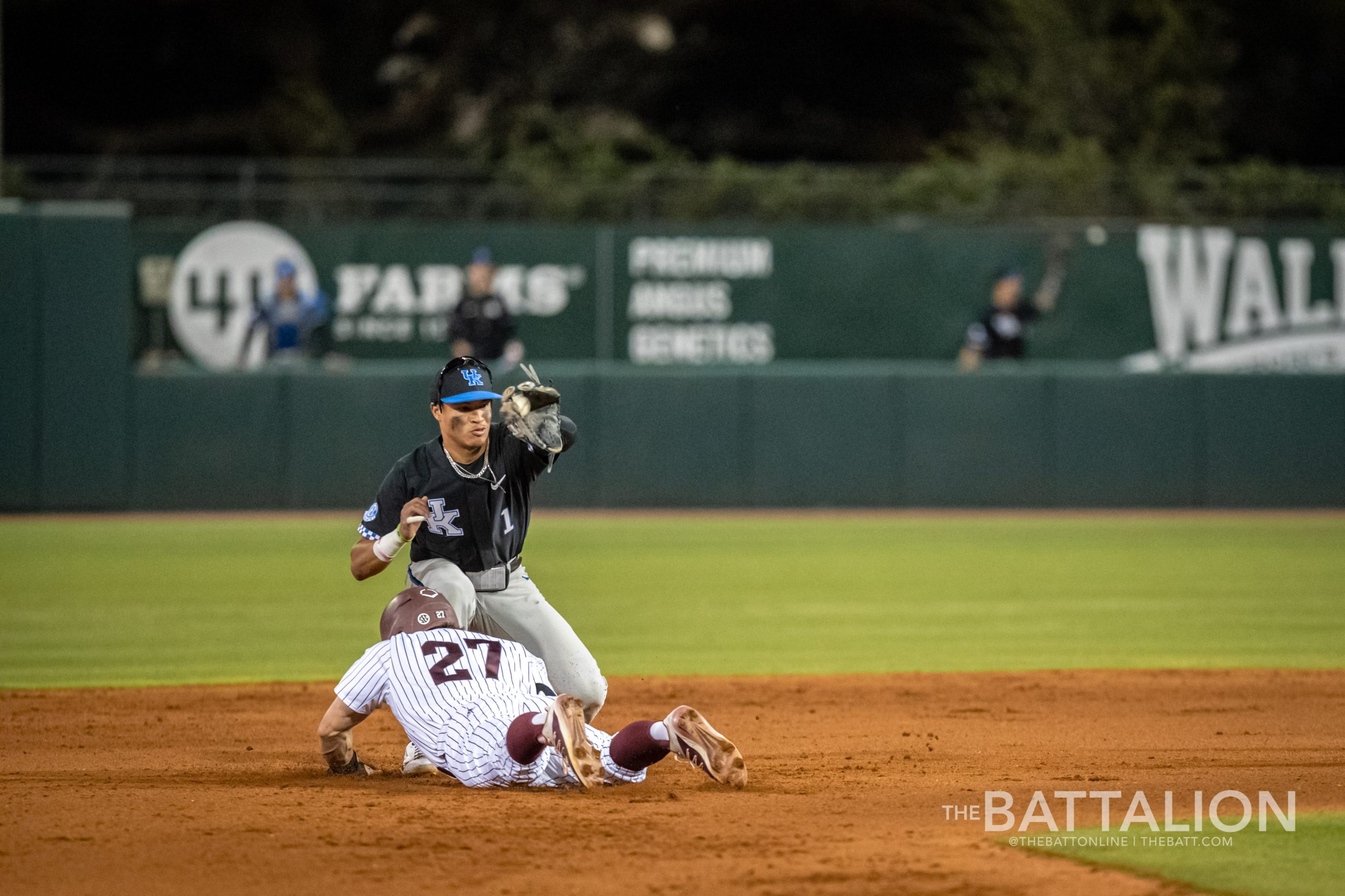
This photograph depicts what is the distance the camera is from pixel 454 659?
572 cm

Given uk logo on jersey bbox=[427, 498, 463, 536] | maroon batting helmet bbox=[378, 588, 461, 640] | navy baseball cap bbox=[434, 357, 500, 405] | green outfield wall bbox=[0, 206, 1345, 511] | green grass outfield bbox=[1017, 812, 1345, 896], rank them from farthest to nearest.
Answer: green outfield wall bbox=[0, 206, 1345, 511]
uk logo on jersey bbox=[427, 498, 463, 536]
navy baseball cap bbox=[434, 357, 500, 405]
maroon batting helmet bbox=[378, 588, 461, 640]
green grass outfield bbox=[1017, 812, 1345, 896]

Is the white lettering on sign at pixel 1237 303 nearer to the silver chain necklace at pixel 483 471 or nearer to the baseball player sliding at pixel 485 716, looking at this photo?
the silver chain necklace at pixel 483 471

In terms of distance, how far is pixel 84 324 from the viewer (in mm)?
16672

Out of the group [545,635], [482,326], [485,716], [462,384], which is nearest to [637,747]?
[485,716]

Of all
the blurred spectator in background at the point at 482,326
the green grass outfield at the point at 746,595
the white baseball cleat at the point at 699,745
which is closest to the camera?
the white baseball cleat at the point at 699,745

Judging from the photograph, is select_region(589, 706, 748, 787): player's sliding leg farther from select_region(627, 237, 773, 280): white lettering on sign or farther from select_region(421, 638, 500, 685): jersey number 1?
select_region(627, 237, 773, 280): white lettering on sign

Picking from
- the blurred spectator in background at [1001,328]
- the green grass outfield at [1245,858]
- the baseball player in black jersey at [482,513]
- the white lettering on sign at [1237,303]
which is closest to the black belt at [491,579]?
the baseball player in black jersey at [482,513]

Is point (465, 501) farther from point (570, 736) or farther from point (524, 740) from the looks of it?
point (570, 736)

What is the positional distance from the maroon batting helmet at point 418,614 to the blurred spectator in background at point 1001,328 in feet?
41.7

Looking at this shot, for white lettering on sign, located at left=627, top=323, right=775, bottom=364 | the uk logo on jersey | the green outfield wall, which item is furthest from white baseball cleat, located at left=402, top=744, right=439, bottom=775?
white lettering on sign, located at left=627, top=323, right=775, bottom=364

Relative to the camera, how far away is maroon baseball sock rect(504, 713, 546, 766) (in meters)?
5.44

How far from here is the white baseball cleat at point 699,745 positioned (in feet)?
17.7

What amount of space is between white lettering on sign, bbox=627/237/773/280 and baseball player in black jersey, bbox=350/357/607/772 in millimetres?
13875

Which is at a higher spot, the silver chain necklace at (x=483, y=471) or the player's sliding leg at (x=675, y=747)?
the silver chain necklace at (x=483, y=471)
